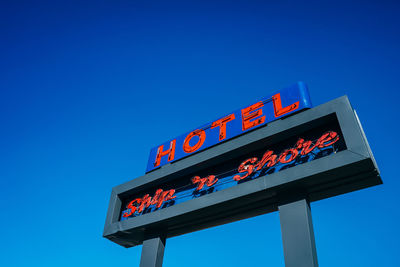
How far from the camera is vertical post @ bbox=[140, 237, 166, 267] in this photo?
13617 mm

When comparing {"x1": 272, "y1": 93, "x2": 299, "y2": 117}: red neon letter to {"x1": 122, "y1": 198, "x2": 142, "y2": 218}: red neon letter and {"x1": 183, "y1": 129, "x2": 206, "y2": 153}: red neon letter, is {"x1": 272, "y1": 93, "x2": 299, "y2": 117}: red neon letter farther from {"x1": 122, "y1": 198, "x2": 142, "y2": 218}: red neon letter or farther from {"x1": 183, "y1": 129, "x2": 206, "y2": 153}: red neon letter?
{"x1": 122, "y1": 198, "x2": 142, "y2": 218}: red neon letter

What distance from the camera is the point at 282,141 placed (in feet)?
40.4

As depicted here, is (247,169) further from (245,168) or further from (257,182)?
(257,182)

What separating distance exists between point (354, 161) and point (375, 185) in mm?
2139

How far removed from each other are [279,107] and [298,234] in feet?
19.0

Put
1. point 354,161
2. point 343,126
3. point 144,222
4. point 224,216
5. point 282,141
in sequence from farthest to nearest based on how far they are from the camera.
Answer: point 144,222 → point 224,216 → point 282,141 → point 343,126 → point 354,161

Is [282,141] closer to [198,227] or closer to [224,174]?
[224,174]

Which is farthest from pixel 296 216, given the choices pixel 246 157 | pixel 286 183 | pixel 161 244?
pixel 161 244

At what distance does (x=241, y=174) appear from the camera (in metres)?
12.6

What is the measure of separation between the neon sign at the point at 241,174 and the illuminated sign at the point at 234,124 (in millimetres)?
1675

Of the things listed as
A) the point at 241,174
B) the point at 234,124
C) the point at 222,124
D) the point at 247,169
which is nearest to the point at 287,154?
the point at 247,169

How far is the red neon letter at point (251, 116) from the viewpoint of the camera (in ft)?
44.9

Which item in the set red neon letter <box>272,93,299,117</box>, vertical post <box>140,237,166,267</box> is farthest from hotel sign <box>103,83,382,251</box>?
vertical post <box>140,237,166,267</box>

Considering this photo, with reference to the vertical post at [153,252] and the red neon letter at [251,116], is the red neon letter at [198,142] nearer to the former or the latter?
the red neon letter at [251,116]
